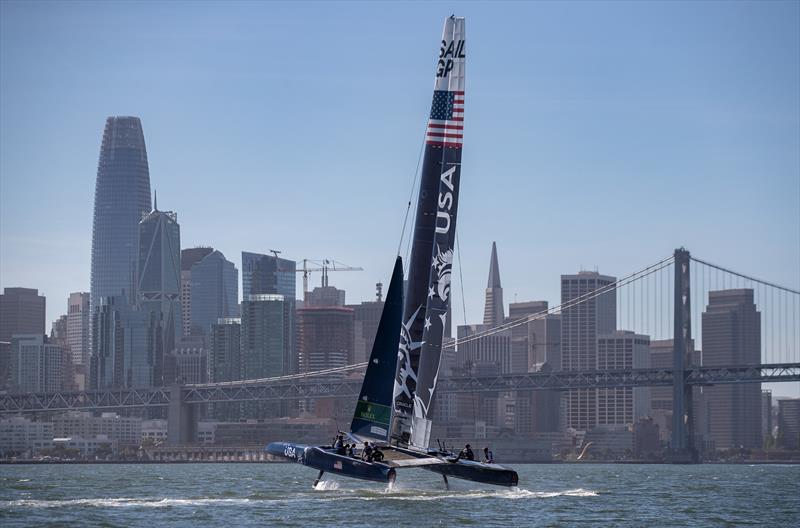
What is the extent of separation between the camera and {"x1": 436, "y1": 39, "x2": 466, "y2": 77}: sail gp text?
37.1m

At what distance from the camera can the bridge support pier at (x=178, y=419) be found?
398 feet

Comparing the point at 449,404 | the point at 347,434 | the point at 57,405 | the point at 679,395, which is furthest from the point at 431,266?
the point at 449,404

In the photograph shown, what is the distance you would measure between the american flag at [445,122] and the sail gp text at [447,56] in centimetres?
51

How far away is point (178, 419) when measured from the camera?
12244 cm

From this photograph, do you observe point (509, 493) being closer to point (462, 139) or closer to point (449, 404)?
point (462, 139)

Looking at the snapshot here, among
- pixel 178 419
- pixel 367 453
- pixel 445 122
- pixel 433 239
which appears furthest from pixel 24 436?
pixel 367 453

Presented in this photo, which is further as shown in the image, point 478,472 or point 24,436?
point 24,436

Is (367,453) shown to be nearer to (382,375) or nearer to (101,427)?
(382,375)

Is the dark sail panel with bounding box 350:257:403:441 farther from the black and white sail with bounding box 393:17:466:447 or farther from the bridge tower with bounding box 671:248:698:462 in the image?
the bridge tower with bounding box 671:248:698:462

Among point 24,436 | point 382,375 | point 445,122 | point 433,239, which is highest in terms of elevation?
point 445,122

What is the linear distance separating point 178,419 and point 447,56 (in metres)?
89.3

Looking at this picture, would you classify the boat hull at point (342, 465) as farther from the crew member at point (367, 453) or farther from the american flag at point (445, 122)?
the american flag at point (445, 122)

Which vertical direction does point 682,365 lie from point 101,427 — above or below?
above

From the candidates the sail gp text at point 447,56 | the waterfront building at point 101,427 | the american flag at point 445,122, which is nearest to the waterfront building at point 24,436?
the waterfront building at point 101,427
